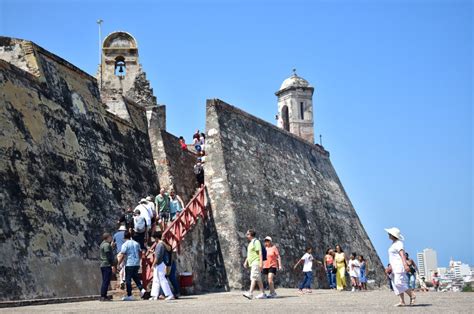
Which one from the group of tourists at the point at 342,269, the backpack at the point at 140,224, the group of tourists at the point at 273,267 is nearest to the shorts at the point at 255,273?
the group of tourists at the point at 273,267

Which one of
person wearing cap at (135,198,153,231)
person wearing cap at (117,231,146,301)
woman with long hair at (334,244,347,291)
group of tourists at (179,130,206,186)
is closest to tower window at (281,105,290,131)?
Answer: group of tourists at (179,130,206,186)

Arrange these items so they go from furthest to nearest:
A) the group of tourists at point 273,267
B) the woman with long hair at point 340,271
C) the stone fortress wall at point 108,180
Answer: the woman with long hair at point 340,271, the group of tourists at point 273,267, the stone fortress wall at point 108,180

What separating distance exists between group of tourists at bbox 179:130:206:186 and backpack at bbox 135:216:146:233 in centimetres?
552

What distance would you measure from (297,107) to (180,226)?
2292 cm

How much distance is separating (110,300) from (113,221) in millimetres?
3345

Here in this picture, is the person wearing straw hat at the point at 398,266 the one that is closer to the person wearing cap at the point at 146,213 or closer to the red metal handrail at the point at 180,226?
the red metal handrail at the point at 180,226

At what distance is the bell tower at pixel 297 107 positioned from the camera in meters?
38.3

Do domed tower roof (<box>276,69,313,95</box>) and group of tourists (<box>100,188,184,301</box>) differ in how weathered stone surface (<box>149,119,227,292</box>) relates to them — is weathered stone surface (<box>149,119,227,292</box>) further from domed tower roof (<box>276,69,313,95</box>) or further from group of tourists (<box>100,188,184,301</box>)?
domed tower roof (<box>276,69,313,95</box>)

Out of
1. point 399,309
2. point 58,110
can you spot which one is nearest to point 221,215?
point 58,110

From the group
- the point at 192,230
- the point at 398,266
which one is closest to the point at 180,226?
the point at 192,230

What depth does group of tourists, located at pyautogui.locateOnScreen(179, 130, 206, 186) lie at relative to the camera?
2025 cm

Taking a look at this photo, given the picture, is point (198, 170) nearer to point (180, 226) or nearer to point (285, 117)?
point (180, 226)

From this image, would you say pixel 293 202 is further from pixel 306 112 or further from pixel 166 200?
pixel 306 112

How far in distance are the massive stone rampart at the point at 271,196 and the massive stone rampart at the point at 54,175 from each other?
247 centimetres
